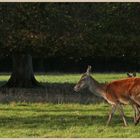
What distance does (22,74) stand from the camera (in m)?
26.5

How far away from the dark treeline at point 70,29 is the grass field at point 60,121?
5855 millimetres

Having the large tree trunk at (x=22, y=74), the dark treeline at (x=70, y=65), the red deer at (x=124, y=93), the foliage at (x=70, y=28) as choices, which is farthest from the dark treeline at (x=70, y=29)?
the dark treeline at (x=70, y=65)

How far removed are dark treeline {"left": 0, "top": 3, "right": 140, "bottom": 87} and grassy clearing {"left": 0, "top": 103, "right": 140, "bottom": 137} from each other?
19.5 ft

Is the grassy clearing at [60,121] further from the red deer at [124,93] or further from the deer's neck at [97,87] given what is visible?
the deer's neck at [97,87]

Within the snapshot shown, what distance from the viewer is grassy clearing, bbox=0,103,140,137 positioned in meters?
10.7

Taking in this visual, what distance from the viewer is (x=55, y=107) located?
52.1 ft

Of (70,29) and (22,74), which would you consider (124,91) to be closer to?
(70,29)

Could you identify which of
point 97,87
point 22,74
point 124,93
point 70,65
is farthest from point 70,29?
point 70,65

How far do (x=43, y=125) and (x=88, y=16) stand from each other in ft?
39.3

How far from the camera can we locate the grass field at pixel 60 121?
1072 centimetres

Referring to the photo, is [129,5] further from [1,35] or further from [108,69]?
[108,69]

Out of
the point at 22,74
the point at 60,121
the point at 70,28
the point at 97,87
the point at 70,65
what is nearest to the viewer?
the point at 60,121

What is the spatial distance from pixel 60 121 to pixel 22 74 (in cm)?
1420

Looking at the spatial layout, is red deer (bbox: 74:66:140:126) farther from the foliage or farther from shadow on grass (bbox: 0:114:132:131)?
the foliage
